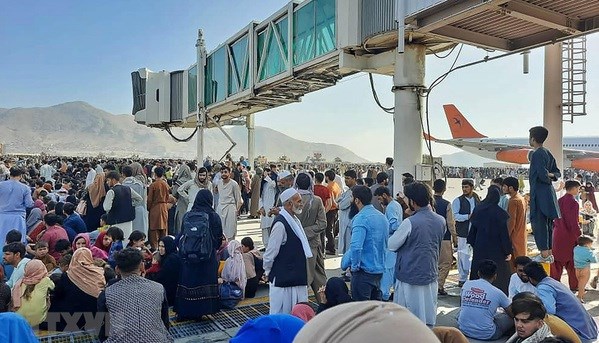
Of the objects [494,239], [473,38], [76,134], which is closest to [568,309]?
[494,239]

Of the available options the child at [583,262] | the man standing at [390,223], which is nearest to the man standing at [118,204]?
the man standing at [390,223]

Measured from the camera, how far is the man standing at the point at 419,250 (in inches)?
169

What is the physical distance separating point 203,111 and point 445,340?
43.8ft

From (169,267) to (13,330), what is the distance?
9.21 feet

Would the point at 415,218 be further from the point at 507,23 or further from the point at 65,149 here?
the point at 65,149

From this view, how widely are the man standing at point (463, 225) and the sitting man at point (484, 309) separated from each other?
1980mm

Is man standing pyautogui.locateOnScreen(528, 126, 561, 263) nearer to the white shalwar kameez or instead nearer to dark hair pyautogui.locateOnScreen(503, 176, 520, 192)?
dark hair pyautogui.locateOnScreen(503, 176, 520, 192)

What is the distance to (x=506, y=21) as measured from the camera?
5750mm

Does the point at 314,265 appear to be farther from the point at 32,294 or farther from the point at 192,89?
the point at 192,89

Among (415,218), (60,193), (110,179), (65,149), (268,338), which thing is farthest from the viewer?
(65,149)

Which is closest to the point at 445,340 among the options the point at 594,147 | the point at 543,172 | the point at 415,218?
the point at 415,218

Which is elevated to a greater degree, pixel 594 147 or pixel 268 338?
pixel 594 147

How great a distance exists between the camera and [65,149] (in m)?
142

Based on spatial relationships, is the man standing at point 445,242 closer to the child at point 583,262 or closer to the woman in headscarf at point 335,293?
the child at point 583,262
